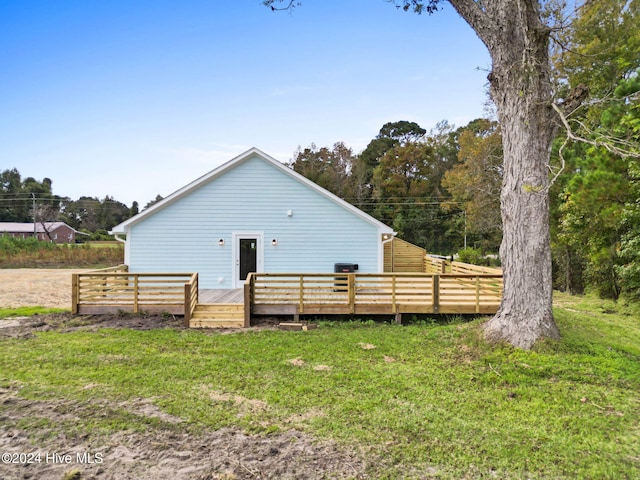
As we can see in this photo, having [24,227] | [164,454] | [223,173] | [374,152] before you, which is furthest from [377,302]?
[24,227]

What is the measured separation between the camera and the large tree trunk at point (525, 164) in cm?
533

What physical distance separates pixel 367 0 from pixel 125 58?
997cm

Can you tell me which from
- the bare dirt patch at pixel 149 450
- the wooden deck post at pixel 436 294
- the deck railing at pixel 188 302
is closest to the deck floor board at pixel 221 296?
the deck railing at pixel 188 302

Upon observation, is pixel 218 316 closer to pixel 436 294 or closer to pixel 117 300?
pixel 117 300

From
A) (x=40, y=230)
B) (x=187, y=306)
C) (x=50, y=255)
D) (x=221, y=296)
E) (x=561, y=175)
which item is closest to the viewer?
(x=187, y=306)

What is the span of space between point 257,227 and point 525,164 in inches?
316

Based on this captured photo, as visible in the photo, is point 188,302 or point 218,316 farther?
point 218,316

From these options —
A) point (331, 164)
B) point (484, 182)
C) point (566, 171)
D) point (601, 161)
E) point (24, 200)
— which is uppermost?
point (331, 164)

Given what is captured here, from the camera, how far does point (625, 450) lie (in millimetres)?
2975

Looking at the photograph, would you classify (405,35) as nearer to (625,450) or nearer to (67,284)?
(625,450)

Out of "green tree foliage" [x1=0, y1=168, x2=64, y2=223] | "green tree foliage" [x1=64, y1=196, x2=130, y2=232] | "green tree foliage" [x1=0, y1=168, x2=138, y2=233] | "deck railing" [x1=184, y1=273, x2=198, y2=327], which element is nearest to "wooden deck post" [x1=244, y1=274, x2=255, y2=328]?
"deck railing" [x1=184, y1=273, x2=198, y2=327]

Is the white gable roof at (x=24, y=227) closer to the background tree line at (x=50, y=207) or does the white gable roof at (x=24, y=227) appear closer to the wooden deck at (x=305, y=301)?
the background tree line at (x=50, y=207)

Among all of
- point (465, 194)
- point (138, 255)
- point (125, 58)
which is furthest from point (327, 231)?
point (465, 194)

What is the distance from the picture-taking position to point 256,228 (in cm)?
1155
